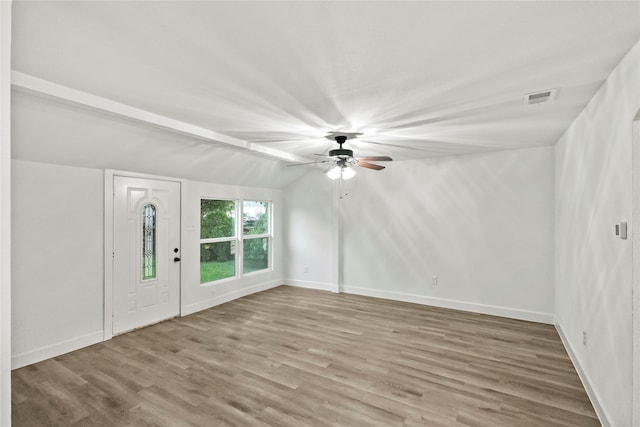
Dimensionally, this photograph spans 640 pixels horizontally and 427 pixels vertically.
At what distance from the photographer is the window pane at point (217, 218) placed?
211 inches

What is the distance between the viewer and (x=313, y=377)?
300 cm

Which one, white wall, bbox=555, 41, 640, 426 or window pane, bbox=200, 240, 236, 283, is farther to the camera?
window pane, bbox=200, 240, 236, 283

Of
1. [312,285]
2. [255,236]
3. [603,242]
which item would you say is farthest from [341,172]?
[312,285]

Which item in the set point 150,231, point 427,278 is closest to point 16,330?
point 150,231

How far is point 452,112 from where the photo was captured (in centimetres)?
293

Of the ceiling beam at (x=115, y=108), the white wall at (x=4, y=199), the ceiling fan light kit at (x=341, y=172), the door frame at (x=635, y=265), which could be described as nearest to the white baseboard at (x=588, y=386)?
the door frame at (x=635, y=265)

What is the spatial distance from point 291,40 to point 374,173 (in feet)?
13.8

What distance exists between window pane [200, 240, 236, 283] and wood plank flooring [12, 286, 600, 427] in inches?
40.2

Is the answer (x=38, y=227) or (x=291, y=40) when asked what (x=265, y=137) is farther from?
(x=38, y=227)

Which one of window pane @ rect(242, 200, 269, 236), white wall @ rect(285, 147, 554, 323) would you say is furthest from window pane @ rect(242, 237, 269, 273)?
white wall @ rect(285, 147, 554, 323)

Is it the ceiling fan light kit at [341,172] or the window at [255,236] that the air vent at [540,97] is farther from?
the window at [255,236]

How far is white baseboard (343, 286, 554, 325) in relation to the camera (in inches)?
176

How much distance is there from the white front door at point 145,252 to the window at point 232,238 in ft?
2.09

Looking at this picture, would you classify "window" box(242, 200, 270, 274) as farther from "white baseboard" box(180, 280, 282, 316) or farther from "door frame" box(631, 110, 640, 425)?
"door frame" box(631, 110, 640, 425)
